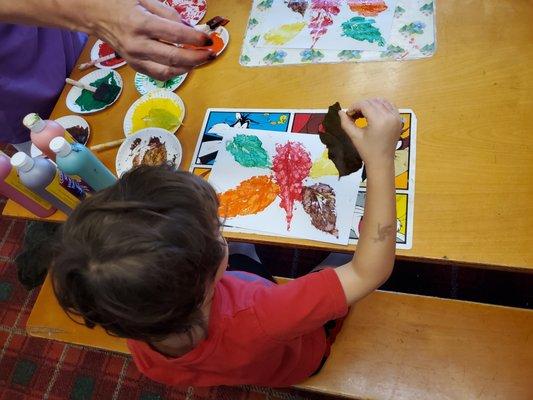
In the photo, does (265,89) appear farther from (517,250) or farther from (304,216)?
Result: (517,250)

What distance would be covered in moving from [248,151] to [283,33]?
14.7 inches

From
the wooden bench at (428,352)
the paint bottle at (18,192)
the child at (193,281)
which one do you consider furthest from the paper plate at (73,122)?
the wooden bench at (428,352)

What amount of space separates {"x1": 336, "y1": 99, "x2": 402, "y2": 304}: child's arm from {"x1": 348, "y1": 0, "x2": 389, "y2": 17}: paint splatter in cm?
47

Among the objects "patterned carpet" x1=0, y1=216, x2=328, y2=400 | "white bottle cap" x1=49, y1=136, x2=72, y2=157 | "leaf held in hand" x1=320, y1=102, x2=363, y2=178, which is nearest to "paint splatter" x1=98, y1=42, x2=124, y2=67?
"white bottle cap" x1=49, y1=136, x2=72, y2=157

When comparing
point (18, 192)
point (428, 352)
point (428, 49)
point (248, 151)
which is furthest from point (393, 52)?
point (18, 192)

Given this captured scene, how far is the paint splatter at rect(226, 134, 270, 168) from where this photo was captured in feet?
3.44

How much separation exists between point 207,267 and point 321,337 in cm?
42

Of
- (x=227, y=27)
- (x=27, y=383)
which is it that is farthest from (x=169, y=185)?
(x=27, y=383)

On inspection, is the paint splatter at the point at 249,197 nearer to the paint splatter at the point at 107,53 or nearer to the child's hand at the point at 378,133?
the child's hand at the point at 378,133

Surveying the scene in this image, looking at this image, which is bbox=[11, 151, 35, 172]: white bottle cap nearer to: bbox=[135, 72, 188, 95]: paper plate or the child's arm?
bbox=[135, 72, 188, 95]: paper plate

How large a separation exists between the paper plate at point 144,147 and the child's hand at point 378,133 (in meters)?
0.49

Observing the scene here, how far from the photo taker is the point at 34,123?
101 centimetres

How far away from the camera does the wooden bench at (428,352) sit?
0.93 m

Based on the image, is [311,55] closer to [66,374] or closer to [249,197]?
[249,197]
